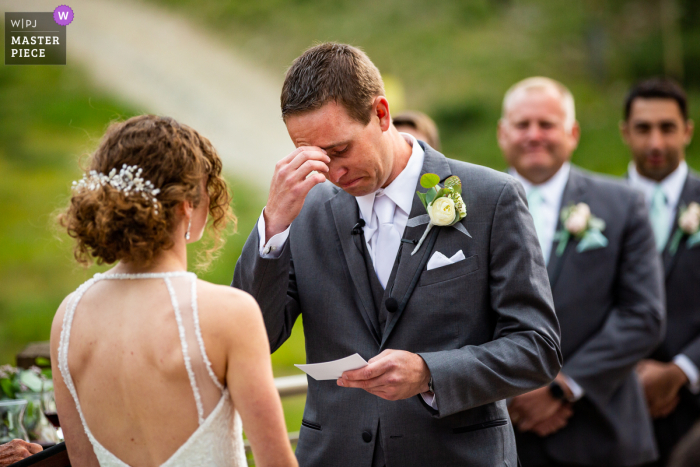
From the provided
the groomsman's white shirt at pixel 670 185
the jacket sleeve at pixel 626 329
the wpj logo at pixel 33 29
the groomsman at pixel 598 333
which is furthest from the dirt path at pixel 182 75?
the jacket sleeve at pixel 626 329

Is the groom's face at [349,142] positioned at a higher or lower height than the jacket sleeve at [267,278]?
higher

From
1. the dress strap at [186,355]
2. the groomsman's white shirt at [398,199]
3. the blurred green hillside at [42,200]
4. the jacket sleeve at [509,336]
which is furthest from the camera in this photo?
the blurred green hillside at [42,200]

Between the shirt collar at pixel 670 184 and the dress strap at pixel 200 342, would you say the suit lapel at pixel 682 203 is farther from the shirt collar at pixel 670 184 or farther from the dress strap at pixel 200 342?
the dress strap at pixel 200 342

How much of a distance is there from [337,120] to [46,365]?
86.5 inches

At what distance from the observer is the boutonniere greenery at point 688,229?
4.12m

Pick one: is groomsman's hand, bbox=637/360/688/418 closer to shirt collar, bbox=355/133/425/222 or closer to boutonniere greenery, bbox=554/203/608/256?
boutonniere greenery, bbox=554/203/608/256

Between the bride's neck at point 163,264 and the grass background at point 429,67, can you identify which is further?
the grass background at point 429,67

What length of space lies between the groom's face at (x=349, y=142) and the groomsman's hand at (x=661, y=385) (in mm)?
2484

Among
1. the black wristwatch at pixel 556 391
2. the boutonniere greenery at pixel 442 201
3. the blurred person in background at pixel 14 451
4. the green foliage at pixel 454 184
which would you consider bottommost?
the black wristwatch at pixel 556 391

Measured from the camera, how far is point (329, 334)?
245cm

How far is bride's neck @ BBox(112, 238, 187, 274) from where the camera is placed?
1860 mm

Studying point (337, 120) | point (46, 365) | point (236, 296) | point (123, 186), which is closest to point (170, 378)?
point (236, 296)

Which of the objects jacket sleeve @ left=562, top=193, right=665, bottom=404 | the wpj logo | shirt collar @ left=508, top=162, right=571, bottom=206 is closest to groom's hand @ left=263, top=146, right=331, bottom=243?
jacket sleeve @ left=562, top=193, right=665, bottom=404

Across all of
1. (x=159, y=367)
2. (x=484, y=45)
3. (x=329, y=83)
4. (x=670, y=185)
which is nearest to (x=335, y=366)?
(x=159, y=367)
